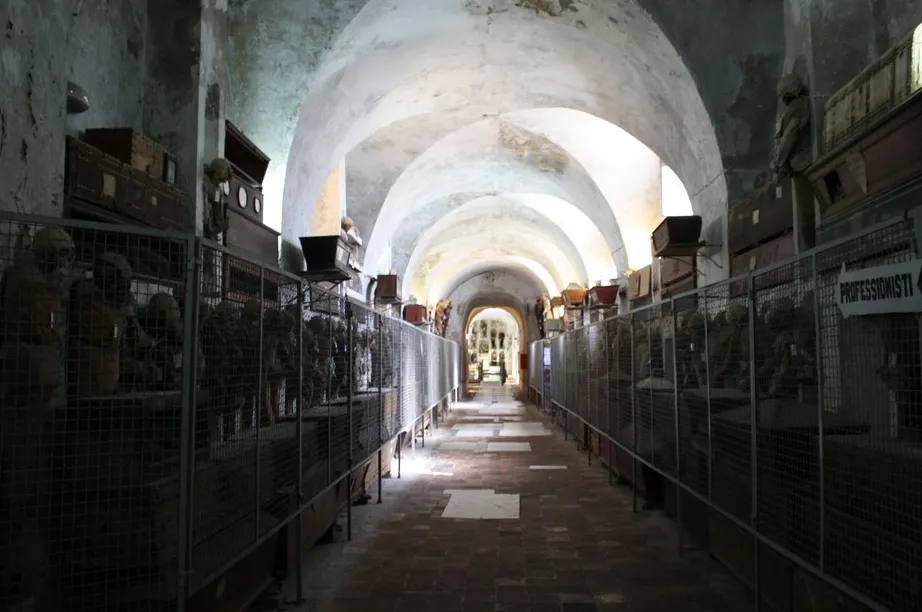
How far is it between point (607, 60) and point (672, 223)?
244 centimetres

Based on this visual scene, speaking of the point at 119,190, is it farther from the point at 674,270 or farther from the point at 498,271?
the point at 498,271

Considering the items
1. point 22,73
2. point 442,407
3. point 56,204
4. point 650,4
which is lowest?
point 442,407

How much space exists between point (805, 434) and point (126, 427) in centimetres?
337

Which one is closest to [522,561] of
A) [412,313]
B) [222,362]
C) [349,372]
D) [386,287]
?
[349,372]

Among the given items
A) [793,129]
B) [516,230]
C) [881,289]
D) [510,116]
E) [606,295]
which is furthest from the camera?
[516,230]

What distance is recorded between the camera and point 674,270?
1094 centimetres

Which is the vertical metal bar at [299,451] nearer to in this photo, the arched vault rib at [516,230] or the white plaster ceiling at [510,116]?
the white plaster ceiling at [510,116]

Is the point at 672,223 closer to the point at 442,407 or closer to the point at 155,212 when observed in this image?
the point at 155,212

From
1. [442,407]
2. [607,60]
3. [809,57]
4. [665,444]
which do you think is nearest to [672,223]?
[607,60]

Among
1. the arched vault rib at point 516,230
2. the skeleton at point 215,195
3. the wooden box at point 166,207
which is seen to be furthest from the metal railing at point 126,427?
the arched vault rib at point 516,230

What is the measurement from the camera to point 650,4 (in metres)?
7.56

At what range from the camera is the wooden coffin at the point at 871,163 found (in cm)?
405

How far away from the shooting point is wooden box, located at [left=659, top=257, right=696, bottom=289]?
396 inches

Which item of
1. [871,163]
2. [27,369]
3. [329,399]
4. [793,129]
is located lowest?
[329,399]
